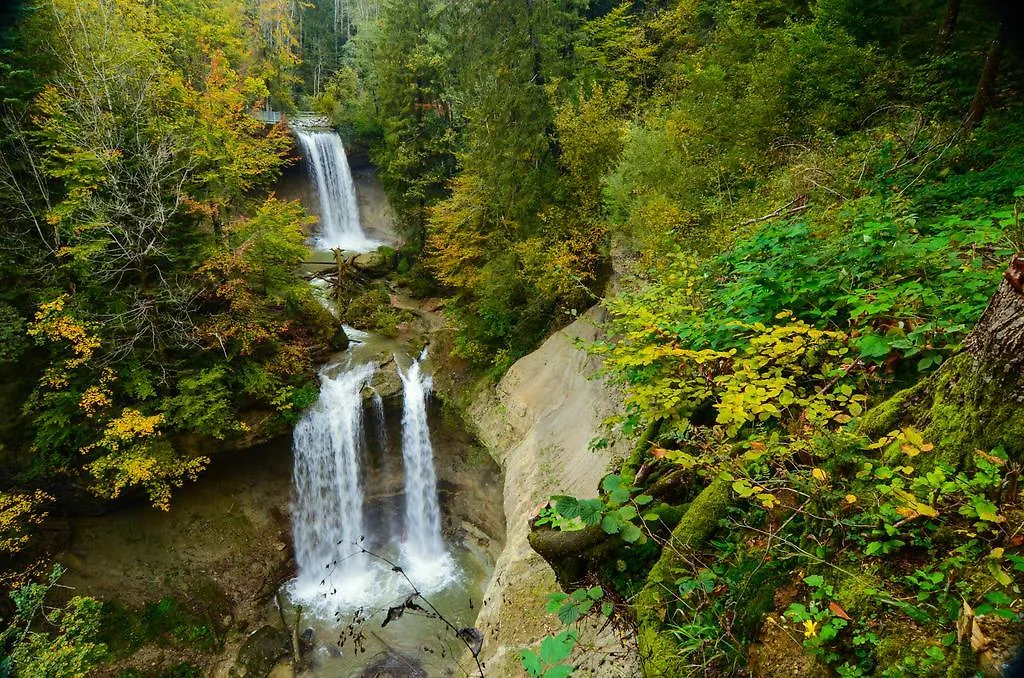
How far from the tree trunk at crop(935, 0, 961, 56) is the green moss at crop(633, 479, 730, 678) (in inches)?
335

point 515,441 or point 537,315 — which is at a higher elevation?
point 537,315

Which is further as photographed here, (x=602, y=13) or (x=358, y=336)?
(x=602, y=13)

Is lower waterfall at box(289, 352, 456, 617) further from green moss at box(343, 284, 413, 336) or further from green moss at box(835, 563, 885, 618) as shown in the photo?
green moss at box(835, 563, 885, 618)

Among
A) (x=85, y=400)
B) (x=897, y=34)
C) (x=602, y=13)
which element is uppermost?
(x=602, y=13)

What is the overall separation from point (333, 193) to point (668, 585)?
25282 millimetres

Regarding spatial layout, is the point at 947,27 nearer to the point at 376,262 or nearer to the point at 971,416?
the point at 971,416

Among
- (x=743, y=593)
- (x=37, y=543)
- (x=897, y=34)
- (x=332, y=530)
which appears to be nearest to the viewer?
(x=743, y=593)

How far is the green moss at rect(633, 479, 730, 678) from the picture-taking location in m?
2.53

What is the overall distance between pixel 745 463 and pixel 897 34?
971 cm

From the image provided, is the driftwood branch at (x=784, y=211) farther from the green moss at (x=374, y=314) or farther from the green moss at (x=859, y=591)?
the green moss at (x=374, y=314)

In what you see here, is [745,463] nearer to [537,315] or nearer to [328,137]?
[537,315]

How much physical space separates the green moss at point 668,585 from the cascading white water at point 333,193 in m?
22.7

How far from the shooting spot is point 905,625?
197 cm

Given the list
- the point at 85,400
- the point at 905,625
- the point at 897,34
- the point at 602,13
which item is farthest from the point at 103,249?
the point at 602,13
